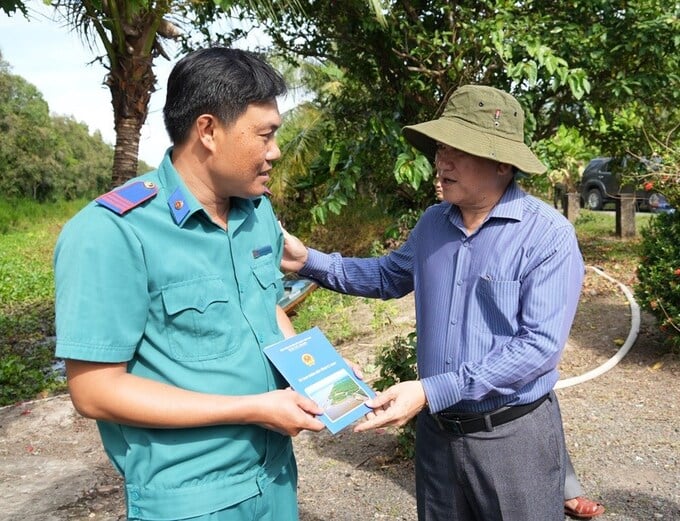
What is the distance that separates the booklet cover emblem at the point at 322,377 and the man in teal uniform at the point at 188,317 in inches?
2.0

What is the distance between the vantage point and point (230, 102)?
1.64 meters

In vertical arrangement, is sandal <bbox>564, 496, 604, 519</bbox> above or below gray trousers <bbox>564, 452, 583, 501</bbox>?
below

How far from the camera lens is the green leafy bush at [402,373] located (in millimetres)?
4059

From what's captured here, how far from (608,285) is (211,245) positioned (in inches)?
292

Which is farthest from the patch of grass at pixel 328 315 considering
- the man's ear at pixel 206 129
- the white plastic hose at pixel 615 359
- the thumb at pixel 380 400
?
the man's ear at pixel 206 129

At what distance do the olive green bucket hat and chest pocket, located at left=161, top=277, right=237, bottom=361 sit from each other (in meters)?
0.88

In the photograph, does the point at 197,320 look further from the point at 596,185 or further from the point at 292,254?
the point at 596,185

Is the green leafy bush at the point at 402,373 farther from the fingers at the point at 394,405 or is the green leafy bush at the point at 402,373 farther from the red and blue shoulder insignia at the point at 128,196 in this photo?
the red and blue shoulder insignia at the point at 128,196

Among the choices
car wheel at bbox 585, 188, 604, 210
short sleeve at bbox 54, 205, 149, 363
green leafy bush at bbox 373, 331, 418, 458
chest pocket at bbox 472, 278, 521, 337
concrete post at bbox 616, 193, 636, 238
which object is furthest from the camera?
car wheel at bbox 585, 188, 604, 210

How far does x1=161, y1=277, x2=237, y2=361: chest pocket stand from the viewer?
5.20ft

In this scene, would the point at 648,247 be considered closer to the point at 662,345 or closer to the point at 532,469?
the point at 662,345

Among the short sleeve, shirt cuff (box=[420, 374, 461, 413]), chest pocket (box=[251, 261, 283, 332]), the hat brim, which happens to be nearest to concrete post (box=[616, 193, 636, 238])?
the hat brim

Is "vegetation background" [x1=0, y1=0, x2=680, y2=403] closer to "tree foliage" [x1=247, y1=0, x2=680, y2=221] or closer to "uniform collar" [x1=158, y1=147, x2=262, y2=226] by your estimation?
"tree foliage" [x1=247, y1=0, x2=680, y2=221]

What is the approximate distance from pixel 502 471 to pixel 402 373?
1991 mm
